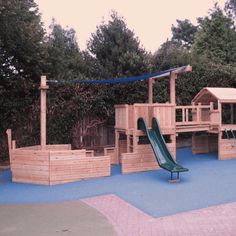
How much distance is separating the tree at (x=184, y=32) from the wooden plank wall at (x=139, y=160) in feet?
107

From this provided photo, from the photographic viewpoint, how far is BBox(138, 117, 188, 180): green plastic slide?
356 inches

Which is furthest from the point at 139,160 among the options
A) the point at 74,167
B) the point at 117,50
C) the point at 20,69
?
the point at 117,50

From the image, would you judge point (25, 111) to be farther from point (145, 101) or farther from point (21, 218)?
point (21, 218)

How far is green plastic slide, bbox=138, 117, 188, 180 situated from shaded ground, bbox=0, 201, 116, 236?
130 inches

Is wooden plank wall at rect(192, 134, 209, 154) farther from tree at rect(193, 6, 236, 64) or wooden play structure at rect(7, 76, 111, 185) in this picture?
tree at rect(193, 6, 236, 64)

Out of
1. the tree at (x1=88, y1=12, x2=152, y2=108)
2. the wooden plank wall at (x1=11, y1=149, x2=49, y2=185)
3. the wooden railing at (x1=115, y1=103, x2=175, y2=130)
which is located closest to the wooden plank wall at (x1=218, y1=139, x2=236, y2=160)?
the wooden railing at (x1=115, y1=103, x2=175, y2=130)

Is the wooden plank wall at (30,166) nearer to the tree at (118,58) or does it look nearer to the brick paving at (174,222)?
the brick paving at (174,222)

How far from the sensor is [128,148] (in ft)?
36.7

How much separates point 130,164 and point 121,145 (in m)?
2.06

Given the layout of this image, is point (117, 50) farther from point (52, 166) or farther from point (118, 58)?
point (52, 166)

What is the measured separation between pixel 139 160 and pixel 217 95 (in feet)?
14.6

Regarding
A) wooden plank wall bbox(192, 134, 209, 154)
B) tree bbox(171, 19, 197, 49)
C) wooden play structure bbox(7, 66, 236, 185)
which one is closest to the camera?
wooden play structure bbox(7, 66, 236, 185)

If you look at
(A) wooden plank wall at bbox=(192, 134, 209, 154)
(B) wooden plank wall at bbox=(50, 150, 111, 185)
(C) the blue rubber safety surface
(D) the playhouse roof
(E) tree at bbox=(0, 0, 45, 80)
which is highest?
(E) tree at bbox=(0, 0, 45, 80)

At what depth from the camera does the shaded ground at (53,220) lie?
16.8ft
